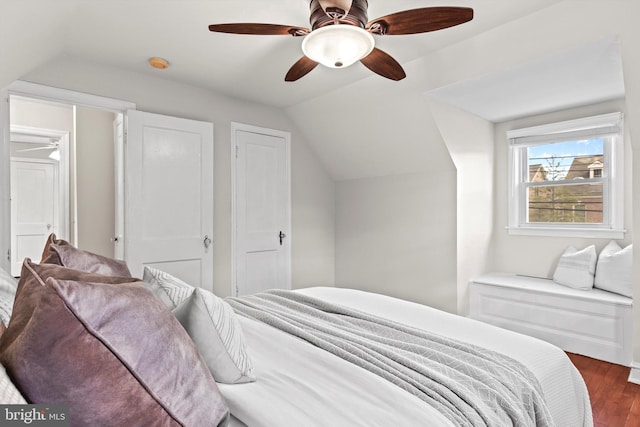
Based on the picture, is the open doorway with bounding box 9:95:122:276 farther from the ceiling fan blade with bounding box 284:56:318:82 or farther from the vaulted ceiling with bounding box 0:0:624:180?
the ceiling fan blade with bounding box 284:56:318:82

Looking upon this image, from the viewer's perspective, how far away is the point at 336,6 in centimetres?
169

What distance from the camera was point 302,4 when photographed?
220 cm

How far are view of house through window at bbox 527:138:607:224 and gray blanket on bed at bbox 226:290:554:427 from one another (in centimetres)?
302

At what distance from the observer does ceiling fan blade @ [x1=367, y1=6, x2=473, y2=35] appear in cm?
176

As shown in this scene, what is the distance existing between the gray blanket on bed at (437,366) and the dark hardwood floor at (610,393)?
1.43 m

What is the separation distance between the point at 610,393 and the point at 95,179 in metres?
5.03

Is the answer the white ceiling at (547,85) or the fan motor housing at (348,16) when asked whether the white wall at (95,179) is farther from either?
the white ceiling at (547,85)

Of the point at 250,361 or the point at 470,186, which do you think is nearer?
the point at 250,361

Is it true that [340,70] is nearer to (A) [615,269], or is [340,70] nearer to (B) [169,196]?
(B) [169,196]

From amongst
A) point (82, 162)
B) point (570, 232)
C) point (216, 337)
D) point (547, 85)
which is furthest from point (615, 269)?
point (82, 162)

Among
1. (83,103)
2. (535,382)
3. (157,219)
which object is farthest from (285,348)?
(83,103)

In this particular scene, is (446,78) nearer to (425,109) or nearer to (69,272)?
(425,109)

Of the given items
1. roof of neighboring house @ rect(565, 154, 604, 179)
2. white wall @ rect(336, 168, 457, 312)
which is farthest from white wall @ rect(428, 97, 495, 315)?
roof of neighboring house @ rect(565, 154, 604, 179)

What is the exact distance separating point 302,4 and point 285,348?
77.8 inches
